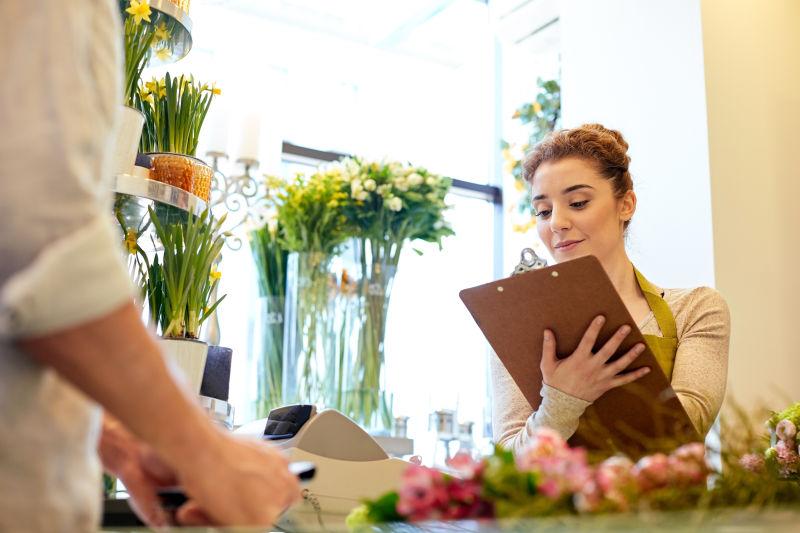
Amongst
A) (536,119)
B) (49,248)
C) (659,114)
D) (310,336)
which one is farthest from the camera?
(536,119)

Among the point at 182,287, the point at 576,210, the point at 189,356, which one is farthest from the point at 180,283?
the point at 576,210

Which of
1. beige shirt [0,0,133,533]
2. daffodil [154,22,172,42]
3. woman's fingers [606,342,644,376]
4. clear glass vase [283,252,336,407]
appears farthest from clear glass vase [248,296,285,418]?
beige shirt [0,0,133,533]

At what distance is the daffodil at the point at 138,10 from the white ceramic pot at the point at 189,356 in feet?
2.02

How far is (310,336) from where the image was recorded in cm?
354

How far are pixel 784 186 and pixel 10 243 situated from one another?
287cm

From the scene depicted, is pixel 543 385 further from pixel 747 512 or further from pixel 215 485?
pixel 215 485

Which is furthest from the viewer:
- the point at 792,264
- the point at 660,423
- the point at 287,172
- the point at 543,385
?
the point at 287,172

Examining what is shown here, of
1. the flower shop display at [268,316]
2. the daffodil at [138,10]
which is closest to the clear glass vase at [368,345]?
the flower shop display at [268,316]

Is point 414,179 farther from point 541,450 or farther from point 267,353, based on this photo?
point 541,450

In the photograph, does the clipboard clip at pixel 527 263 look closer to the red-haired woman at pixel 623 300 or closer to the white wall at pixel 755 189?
the red-haired woman at pixel 623 300

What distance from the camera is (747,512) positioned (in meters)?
0.78

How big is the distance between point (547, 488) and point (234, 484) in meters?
0.25

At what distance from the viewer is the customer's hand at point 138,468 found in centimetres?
79

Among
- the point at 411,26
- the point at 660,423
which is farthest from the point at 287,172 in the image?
the point at 660,423
